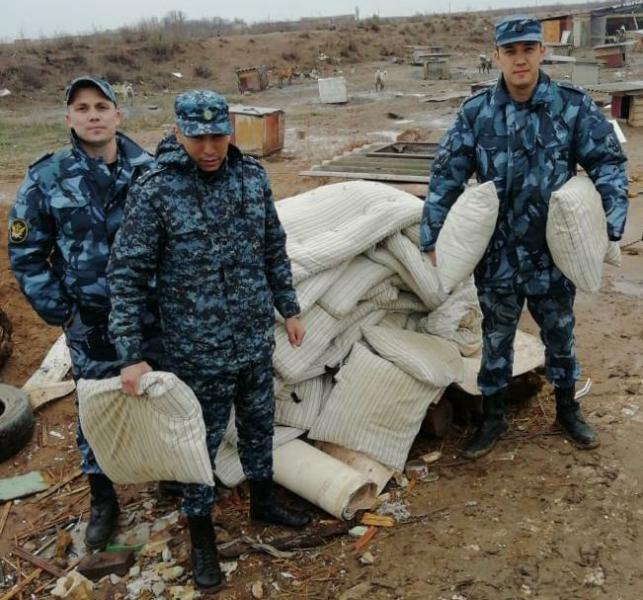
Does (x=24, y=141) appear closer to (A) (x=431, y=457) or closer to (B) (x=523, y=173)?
(A) (x=431, y=457)

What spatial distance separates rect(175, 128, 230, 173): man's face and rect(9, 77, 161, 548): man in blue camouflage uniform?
49 centimetres

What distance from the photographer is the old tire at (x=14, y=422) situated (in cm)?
375

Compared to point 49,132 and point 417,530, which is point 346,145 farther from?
point 417,530

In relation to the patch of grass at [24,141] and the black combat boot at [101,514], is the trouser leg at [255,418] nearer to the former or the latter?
the black combat boot at [101,514]

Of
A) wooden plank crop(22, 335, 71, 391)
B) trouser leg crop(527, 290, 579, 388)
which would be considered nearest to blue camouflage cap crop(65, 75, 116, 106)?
trouser leg crop(527, 290, 579, 388)

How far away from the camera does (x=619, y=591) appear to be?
2584 mm

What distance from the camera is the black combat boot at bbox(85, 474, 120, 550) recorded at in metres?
3.02

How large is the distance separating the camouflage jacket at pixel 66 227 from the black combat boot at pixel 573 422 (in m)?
2.19

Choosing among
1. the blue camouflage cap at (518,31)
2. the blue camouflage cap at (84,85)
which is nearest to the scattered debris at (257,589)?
the blue camouflage cap at (84,85)

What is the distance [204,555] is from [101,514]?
0.61 m

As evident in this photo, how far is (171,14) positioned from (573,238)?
68.9 meters

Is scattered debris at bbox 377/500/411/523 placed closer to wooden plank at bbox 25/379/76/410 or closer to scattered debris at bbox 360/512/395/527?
scattered debris at bbox 360/512/395/527

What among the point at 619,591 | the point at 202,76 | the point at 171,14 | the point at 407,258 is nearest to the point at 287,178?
the point at 407,258

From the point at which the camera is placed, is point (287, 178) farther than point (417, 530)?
Yes
